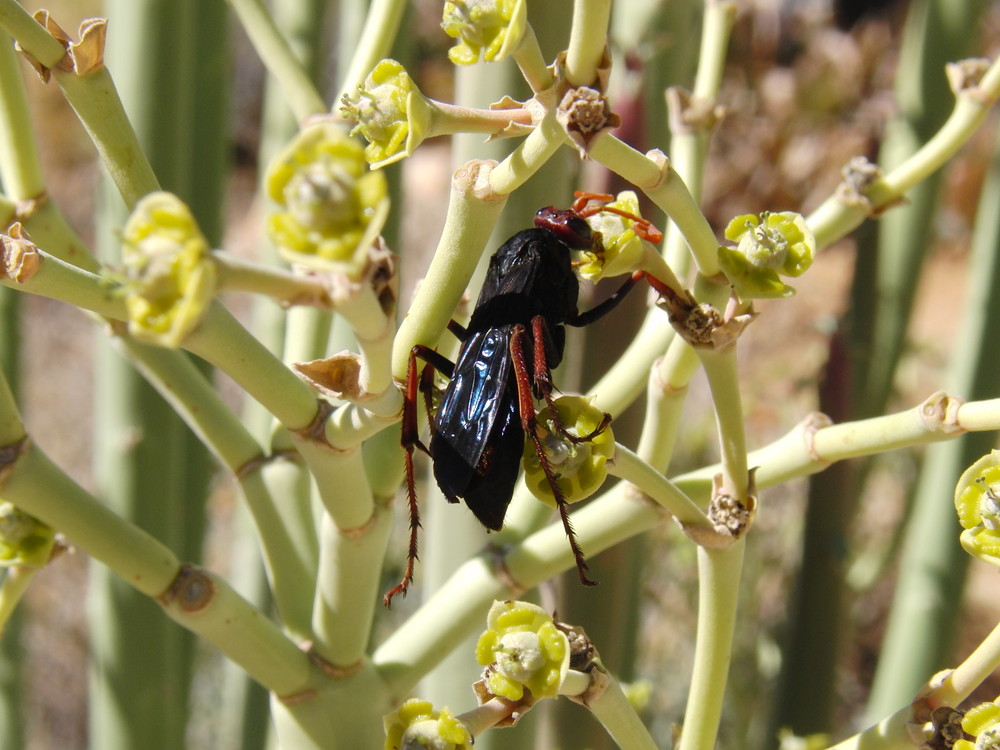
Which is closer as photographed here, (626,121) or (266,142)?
(626,121)

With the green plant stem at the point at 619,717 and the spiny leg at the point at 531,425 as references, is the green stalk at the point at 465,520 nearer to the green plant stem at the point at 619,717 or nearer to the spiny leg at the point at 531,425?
the spiny leg at the point at 531,425

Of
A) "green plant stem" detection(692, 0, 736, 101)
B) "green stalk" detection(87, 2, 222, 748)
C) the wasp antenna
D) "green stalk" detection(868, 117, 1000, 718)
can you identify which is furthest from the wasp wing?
"green stalk" detection(868, 117, 1000, 718)

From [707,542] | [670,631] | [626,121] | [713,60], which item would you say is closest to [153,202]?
[707,542]

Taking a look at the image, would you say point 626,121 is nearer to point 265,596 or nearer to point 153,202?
point 265,596

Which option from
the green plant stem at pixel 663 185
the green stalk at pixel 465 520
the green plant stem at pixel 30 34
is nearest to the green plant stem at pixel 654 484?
the green plant stem at pixel 663 185

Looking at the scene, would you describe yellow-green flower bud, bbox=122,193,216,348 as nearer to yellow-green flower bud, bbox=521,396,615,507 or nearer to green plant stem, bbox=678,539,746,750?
yellow-green flower bud, bbox=521,396,615,507
